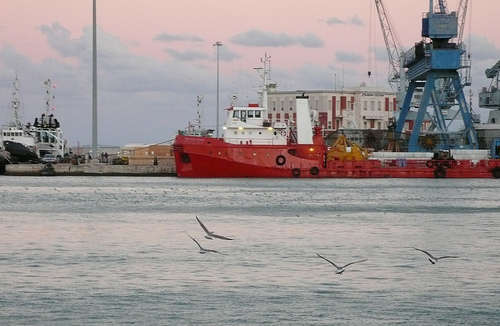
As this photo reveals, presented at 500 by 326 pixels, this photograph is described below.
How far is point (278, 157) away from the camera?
97875 mm

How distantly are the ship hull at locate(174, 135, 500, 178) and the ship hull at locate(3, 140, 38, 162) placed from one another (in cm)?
2531

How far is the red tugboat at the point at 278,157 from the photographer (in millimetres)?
96250

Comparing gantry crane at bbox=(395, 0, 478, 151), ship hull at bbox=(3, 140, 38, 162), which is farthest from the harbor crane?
ship hull at bbox=(3, 140, 38, 162)

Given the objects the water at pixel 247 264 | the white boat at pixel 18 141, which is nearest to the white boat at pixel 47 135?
the white boat at pixel 18 141

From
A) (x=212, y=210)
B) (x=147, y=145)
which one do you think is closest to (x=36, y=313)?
(x=212, y=210)

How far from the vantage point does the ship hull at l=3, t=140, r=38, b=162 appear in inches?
4660

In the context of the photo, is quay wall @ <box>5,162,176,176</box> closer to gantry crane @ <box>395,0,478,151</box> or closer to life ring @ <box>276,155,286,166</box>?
life ring @ <box>276,155,286,166</box>

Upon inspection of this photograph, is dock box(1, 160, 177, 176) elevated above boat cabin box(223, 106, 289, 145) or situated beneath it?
situated beneath

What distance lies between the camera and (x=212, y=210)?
199ft

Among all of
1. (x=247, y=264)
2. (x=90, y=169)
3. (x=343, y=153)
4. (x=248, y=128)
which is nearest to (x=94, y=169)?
(x=90, y=169)

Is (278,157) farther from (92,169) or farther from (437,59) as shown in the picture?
(437,59)

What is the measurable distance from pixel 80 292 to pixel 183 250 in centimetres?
1023

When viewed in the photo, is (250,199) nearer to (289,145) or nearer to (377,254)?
(289,145)

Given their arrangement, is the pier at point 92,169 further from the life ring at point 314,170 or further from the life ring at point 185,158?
the life ring at point 314,170
